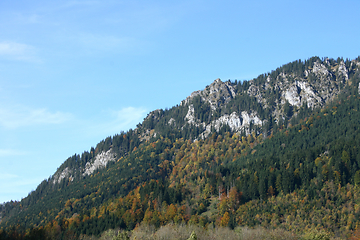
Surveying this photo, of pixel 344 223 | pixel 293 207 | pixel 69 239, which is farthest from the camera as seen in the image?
pixel 293 207

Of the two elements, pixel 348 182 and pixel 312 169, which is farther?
pixel 312 169

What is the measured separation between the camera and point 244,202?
194125 millimetres

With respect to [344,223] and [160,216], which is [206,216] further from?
[344,223]

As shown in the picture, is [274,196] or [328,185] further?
[274,196]

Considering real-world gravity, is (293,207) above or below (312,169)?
below

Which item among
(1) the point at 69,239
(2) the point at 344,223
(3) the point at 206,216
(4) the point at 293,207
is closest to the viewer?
(2) the point at 344,223

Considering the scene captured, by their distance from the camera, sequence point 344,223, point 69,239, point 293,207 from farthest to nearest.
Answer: point 293,207, point 69,239, point 344,223

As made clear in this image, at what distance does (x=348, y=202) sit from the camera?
6220 inches

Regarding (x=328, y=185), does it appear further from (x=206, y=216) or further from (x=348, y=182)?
(x=206, y=216)

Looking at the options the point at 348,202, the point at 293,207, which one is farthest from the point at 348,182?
the point at 293,207

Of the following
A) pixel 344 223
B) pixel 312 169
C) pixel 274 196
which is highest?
pixel 312 169

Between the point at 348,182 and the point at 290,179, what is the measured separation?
29990mm

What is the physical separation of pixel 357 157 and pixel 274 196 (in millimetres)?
53328

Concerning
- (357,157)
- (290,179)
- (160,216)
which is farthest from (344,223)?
(160,216)
